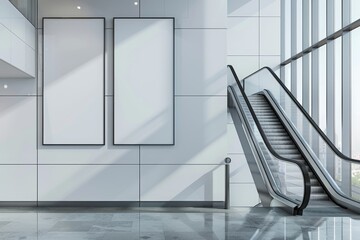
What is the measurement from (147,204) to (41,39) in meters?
3.89

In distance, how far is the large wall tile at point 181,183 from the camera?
25.1 ft

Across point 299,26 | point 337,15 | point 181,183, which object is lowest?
point 181,183

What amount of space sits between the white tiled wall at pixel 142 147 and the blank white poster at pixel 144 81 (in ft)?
0.50

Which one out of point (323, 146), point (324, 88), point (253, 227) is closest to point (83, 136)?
point (253, 227)

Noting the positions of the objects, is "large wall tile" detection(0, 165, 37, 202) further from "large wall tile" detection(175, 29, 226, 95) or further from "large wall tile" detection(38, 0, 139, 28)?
"large wall tile" detection(175, 29, 226, 95)

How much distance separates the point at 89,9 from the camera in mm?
7641

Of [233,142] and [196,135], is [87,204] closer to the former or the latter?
[196,135]

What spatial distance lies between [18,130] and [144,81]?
267 centimetres

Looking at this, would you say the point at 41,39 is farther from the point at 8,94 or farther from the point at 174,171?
the point at 174,171

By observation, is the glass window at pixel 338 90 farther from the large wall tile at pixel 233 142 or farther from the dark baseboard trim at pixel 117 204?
the dark baseboard trim at pixel 117 204

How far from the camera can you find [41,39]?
7.62m

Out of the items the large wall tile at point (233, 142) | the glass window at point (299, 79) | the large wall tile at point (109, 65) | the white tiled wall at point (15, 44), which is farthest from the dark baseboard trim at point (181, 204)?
the large wall tile at point (233, 142)

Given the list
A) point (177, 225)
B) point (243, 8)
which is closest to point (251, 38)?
point (243, 8)

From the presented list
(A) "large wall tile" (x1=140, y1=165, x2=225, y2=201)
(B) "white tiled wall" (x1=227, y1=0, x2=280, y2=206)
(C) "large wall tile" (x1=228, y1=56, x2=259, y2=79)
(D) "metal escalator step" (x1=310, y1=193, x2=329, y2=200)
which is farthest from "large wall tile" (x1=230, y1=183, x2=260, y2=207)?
(A) "large wall tile" (x1=140, y1=165, x2=225, y2=201)
